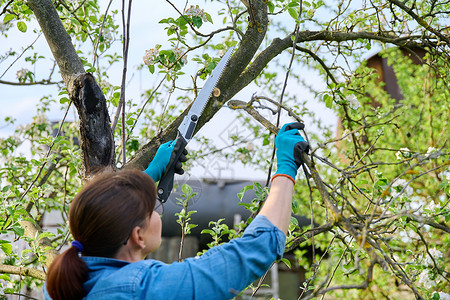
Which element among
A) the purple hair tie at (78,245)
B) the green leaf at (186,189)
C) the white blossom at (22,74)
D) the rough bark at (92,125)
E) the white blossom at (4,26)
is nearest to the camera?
the purple hair tie at (78,245)

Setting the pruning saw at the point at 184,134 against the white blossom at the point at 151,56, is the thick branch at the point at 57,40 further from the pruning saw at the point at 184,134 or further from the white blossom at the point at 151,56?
the pruning saw at the point at 184,134

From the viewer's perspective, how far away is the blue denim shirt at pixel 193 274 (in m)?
1.17

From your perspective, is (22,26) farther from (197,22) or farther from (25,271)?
(25,271)

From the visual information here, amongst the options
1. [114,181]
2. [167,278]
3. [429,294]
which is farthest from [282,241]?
[429,294]

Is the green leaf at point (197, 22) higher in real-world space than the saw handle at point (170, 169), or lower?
higher

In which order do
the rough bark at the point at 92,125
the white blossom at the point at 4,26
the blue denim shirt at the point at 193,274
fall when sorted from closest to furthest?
the blue denim shirt at the point at 193,274 < the rough bark at the point at 92,125 < the white blossom at the point at 4,26

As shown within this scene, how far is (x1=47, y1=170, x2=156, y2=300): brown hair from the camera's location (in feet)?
3.97

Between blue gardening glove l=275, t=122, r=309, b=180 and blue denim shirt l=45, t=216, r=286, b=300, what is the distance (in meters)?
0.23

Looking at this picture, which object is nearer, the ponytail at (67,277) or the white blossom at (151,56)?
the ponytail at (67,277)

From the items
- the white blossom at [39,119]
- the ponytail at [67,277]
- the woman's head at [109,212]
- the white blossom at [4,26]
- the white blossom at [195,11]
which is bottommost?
the ponytail at [67,277]

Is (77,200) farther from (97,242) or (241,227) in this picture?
(241,227)

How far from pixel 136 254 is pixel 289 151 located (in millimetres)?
529

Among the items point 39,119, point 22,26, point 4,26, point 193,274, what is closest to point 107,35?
point 22,26

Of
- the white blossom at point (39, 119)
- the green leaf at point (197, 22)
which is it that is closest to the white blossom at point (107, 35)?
the green leaf at point (197, 22)
